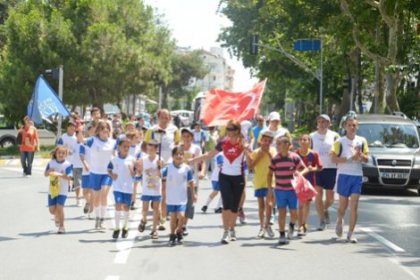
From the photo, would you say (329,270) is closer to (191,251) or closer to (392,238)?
(191,251)

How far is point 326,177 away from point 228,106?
1967 millimetres

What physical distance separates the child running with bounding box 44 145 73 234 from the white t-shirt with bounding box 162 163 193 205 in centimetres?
164

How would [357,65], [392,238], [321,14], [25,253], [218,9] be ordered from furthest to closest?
1. [218,9]
2. [357,65]
3. [321,14]
4. [392,238]
5. [25,253]

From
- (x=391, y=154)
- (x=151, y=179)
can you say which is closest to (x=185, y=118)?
(x=391, y=154)

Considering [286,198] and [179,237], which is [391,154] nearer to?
[286,198]

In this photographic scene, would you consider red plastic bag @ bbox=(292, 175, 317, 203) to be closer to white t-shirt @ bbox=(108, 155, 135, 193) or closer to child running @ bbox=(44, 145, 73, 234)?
white t-shirt @ bbox=(108, 155, 135, 193)

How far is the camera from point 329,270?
9.80 metres

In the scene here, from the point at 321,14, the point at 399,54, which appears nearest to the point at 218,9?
the point at 321,14

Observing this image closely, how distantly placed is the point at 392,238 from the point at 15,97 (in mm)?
32937

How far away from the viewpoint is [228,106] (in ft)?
41.9

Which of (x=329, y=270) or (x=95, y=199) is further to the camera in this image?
(x=95, y=199)

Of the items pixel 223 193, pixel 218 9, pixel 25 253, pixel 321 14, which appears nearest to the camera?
pixel 25 253

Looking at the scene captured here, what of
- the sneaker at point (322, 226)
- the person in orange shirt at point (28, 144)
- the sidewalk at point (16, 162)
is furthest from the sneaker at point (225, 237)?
the sidewalk at point (16, 162)

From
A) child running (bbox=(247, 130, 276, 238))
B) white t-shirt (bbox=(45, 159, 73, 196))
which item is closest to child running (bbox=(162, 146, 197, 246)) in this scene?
child running (bbox=(247, 130, 276, 238))
